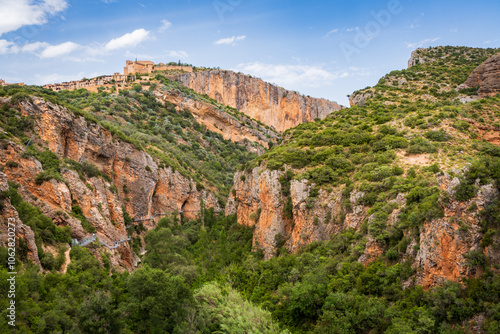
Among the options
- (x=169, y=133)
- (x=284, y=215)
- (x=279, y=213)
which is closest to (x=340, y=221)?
(x=284, y=215)


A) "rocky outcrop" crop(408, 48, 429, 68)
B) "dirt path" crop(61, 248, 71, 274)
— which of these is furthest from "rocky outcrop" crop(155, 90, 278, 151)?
"dirt path" crop(61, 248, 71, 274)

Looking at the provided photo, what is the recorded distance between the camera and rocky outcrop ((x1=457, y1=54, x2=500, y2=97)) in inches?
1517

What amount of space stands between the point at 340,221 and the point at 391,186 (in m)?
4.24

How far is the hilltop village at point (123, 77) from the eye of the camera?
265 ft

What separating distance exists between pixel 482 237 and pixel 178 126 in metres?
60.6

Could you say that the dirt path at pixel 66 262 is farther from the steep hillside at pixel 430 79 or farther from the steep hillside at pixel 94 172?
the steep hillside at pixel 430 79

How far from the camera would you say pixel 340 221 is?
28359 mm

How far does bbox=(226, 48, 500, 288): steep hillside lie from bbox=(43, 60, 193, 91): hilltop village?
49163 mm

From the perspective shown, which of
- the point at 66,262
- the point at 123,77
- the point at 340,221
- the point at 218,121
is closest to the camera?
the point at 66,262

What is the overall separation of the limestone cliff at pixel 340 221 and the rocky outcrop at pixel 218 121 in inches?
1719

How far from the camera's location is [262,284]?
29.0 m

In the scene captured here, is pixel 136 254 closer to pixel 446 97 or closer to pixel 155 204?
pixel 155 204

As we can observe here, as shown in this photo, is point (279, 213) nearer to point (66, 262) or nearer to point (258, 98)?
point (66, 262)

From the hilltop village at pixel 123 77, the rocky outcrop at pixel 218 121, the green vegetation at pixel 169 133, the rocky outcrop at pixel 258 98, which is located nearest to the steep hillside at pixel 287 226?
the green vegetation at pixel 169 133
